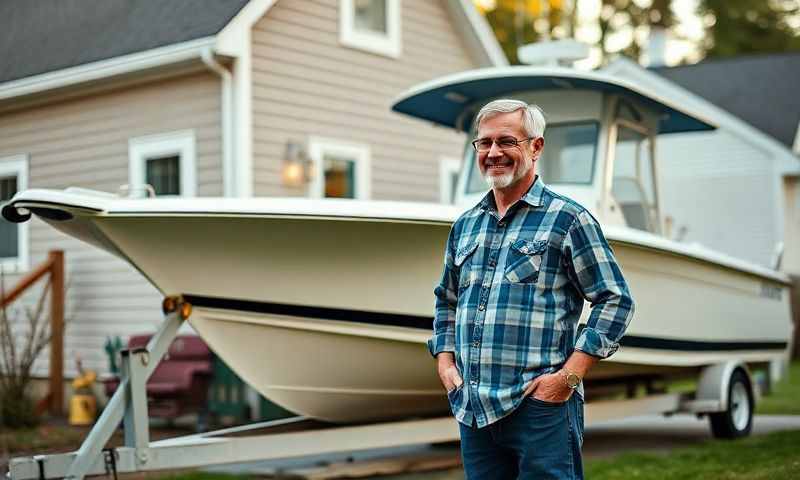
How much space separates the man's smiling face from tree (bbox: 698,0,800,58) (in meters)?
36.4

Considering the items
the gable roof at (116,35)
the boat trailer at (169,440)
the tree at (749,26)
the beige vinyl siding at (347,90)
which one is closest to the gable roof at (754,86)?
the gable roof at (116,35)

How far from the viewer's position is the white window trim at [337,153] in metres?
11.3

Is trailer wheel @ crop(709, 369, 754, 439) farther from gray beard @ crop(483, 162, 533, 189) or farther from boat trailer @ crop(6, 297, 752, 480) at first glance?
gray beard @ crop(483, 162, 533, 189)

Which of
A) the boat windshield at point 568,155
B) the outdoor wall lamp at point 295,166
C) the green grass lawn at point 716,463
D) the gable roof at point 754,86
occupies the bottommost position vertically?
the green grass lawn at point 716,463

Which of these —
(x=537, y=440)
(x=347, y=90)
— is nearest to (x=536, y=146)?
(x=537, y=440)

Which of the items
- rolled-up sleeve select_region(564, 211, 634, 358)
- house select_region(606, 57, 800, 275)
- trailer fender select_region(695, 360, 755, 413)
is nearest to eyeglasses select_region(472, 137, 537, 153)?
rolled-up sleeve select_region(564, 211, 634, 358)

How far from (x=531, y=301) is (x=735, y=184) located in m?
19.2

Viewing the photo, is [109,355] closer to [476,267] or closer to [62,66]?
[62,66]

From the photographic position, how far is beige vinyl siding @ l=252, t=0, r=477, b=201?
1099 cm

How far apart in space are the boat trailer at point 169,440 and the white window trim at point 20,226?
22.3ft

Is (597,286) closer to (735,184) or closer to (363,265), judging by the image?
(363,265)

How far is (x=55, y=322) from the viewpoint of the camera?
11812 mm

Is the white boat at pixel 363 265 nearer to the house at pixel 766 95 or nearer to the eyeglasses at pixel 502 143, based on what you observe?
the eyeglasses at pixel 502 143

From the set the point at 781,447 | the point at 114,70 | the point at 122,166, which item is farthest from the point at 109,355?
the point at 781,447
